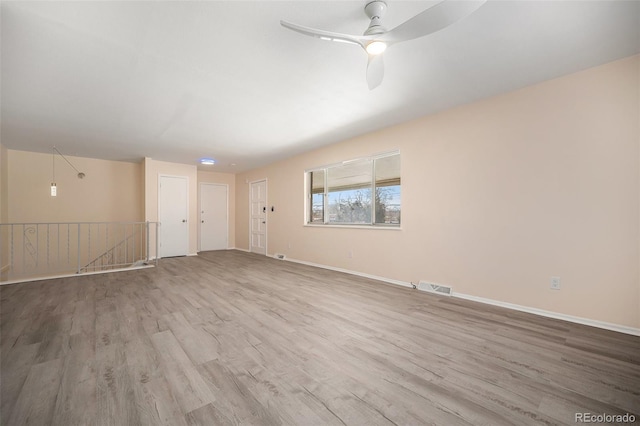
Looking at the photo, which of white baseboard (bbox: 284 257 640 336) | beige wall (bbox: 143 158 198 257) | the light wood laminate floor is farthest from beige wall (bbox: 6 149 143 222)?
white baseboard (bbox: 284 257 640 336)

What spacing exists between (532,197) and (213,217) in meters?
7.91

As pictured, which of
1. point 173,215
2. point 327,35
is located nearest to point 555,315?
point 327,35

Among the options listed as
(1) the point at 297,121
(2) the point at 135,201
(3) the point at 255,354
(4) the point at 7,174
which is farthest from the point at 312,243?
(4) the point at 7,174

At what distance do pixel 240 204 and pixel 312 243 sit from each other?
3801 millimetres

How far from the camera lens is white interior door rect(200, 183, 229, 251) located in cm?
792

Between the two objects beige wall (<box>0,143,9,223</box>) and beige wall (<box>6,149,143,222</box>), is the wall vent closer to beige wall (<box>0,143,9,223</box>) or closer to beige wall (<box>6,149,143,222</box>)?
beige wall (<box>6,149,143,222</box>)

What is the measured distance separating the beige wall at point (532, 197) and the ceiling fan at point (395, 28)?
6.55 ft

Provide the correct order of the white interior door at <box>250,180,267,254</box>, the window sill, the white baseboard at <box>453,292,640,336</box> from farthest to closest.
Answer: the white interior door at <box>250,180,267,254</box>, the window sill, the white baseboard at <box>453,292,640,336</box>

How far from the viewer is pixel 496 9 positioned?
174 centimetres

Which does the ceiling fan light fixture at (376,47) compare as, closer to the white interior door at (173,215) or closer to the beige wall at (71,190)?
the white interior door at (173,215)

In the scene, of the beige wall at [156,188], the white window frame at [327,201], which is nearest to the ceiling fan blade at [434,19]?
the white window frame at [327,201]

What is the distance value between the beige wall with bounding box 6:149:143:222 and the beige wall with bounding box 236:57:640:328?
6.74 meters

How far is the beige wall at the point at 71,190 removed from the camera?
17.6 feet

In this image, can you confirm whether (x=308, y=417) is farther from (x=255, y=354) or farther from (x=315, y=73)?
(x=315, y=73)
